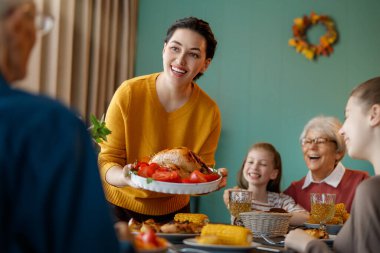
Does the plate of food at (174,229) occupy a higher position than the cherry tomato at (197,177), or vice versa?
the cherry tomato at (197,177)

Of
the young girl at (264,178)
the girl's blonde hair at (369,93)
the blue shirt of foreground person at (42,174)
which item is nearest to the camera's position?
the blue shirt of foreground person at (42,174)

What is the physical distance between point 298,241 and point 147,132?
1.06 meters

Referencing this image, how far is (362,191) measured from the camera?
4.65 ft

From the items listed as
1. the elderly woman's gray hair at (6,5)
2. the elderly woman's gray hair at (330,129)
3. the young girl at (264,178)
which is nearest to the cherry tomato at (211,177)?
the young girl at (264,178)

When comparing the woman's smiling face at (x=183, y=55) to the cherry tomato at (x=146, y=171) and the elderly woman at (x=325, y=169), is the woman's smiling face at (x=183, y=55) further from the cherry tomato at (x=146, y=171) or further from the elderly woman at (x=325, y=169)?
the elderly woman at (x=325, y=169)

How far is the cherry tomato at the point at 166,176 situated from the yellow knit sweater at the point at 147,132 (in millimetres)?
394

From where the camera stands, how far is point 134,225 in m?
1.64

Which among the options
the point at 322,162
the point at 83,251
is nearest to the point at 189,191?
the point at 83,251

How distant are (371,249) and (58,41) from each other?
285cm

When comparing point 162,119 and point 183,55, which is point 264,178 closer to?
point 162,119

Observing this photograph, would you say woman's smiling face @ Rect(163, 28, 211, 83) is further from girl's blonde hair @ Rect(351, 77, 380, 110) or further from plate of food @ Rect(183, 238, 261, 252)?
plate of food @ Rect(183, 238, 261, 252)

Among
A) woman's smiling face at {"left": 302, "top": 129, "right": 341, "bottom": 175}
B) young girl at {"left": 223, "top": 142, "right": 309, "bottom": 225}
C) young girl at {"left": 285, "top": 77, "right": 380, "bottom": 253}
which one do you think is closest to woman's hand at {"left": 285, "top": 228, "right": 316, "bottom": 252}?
young girl at {"left": 285, "top": 77, "right": 380, "bottom": 253}

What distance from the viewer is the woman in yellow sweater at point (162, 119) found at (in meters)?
2.31

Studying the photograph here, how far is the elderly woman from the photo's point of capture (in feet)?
10.9
